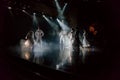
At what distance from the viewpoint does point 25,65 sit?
4.05 feet

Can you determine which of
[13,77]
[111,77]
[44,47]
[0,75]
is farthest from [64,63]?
[0,75]

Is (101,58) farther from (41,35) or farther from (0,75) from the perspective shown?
(0,75)

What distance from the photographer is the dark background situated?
1.10 m

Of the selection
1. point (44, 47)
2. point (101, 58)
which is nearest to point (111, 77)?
point (101, 58)

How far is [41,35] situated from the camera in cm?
115

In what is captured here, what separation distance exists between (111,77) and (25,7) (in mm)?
550

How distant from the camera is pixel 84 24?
1103 mm

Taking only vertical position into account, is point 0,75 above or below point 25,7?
below

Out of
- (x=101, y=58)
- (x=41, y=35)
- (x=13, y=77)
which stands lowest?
(x=13, y=77)

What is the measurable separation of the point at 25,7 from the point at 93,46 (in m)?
0.38

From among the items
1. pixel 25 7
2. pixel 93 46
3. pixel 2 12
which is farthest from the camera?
pixel 2 12

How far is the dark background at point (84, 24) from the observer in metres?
1.10

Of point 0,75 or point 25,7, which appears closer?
point 25,7

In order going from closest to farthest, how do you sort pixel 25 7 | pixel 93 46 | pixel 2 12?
pixel 93 46, pixel 25 7, pixel 2 12
